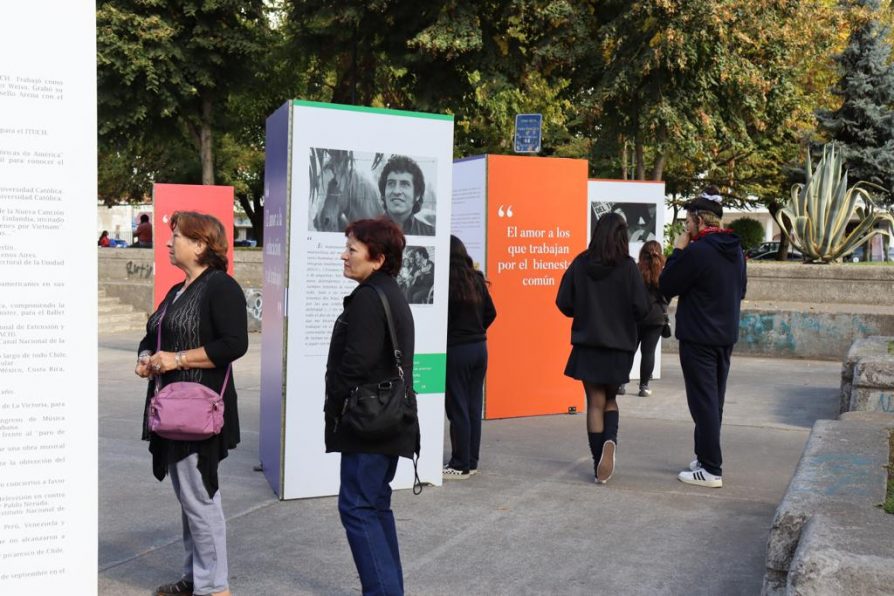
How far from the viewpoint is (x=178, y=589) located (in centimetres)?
476

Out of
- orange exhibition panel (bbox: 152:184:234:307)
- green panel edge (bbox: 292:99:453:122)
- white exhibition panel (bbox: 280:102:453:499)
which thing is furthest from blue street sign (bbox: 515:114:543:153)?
white exhibition panel (bbox: 280:102:453:499)

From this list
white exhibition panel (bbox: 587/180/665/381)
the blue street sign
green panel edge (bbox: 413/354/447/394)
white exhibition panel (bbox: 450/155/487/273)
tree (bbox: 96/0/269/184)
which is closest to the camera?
green panel edge (bbox: 413/354/447/394)

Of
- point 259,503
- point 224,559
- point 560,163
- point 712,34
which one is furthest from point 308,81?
point 224,559

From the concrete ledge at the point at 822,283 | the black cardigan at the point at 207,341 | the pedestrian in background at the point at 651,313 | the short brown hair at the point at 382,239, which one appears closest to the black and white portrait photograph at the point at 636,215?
the pedestrian in background at the point at 651,313

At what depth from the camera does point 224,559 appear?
4602 mm

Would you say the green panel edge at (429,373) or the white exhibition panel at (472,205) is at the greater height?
the white exhibition panel at (472,205)

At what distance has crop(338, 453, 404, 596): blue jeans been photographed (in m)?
4.21

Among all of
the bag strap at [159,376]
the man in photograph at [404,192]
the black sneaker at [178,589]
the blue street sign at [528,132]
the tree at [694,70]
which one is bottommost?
the black sneaker at [178,589]

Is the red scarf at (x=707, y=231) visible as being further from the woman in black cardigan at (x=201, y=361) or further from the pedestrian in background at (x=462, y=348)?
the woman in black cardigan at (x=201, y=361)

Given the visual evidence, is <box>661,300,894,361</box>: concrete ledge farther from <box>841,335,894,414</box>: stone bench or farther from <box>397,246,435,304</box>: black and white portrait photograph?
<box>397,246,435,304</box>: black and white portrait photograph

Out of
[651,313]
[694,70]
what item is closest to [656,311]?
[651,313]

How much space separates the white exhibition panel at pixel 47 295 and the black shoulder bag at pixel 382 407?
1.01 metres

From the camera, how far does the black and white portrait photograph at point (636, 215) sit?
12.5 m

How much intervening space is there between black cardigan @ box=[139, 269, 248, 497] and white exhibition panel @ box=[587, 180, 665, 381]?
8352mm
